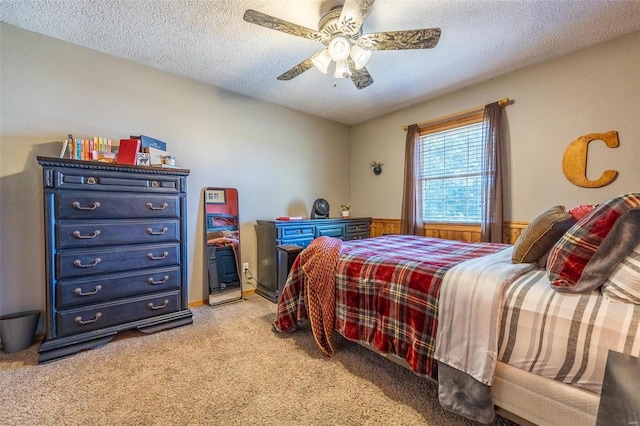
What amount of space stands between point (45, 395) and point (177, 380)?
68cm

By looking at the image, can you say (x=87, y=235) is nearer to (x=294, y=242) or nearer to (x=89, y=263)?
(x=89, y=263)

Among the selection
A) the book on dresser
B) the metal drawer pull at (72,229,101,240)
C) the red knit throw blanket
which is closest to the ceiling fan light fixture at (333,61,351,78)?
the red knit throw blanket

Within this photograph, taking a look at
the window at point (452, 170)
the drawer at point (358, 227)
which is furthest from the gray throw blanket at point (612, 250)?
the drawer at point (358, 227)

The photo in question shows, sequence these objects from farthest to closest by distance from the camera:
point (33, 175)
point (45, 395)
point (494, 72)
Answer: point (494, 72), point (33, 175), point (45, 395)

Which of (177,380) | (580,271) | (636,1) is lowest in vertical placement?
(177,380)

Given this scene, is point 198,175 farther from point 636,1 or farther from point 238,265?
point 636,1

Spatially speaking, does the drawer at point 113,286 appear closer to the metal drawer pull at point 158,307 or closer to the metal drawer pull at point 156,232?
the metal drawer pull at point 158,307

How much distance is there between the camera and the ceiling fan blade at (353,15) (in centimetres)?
149

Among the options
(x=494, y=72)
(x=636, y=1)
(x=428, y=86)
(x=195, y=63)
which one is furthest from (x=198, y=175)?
(x=636, y=1)

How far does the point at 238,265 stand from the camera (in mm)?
3184

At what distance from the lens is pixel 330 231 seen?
3566mm

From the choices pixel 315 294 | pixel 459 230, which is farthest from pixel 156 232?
pixel 459 230

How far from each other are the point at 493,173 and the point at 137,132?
3707 millimetres

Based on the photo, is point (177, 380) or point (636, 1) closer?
point (177, 380)
